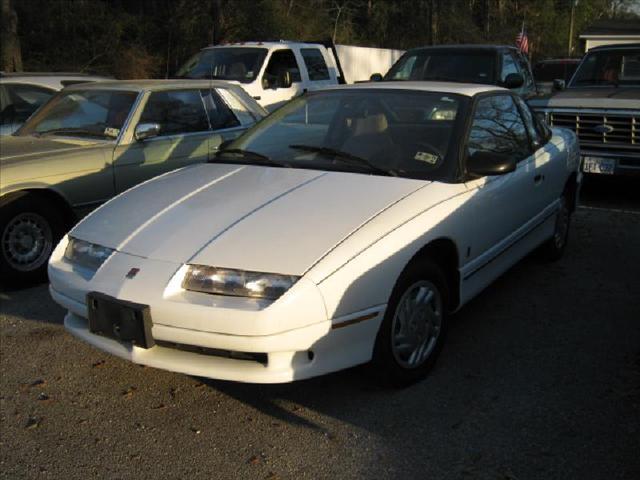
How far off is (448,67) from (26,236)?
701 centimetres

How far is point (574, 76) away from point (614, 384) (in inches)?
277

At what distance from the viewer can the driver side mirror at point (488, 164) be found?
4105 mm

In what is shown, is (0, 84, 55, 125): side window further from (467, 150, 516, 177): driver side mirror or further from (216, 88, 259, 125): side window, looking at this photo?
(467, 150, 516, 177): driver side mirror

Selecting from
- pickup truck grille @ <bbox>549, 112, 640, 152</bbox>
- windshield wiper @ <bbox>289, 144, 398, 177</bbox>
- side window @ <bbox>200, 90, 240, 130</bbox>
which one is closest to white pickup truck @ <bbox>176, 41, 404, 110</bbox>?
side window @ <bbox>200, 90, 240, 130</bbox>

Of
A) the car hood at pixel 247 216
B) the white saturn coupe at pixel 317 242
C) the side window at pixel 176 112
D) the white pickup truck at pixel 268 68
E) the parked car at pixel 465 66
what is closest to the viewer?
the white saturn coupe at pixel 317 242

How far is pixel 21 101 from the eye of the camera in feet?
26.8

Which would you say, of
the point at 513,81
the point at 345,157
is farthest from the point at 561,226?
the point at 513,81

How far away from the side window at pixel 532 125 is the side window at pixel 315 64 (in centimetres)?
762

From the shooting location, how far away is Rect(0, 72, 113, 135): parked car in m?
7.99

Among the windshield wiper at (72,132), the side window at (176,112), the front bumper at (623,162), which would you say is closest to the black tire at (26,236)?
the windshield wiper at (72,132)

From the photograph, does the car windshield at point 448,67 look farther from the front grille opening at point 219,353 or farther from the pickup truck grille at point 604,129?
the front grille opening at point 219,353

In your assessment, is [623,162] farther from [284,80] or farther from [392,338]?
[284,80]

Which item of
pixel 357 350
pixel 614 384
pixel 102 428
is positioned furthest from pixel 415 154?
pixel 102 428

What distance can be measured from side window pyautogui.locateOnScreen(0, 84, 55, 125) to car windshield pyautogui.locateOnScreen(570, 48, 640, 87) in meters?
6.86
